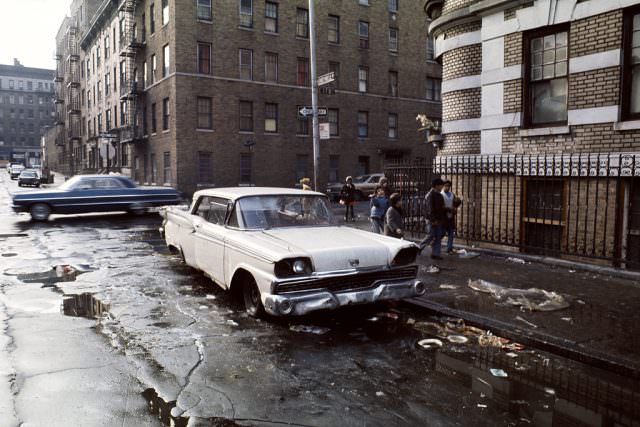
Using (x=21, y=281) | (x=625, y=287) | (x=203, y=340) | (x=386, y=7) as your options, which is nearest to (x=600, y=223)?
(x=625, y=287)

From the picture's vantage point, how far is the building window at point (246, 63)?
3095 centimetres

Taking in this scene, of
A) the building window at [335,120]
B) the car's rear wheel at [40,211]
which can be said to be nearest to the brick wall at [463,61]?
the car's rear wheel at [40,211]

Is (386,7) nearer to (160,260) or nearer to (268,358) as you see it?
(160,260)

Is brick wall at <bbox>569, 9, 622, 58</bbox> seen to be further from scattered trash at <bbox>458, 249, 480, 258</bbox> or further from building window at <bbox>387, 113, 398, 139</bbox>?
building window at <bbox>387, 113, 398, 139</bbox>

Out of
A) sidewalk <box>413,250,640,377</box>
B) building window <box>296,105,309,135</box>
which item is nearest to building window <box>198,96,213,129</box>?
building window <box>296,105,309,135</box>

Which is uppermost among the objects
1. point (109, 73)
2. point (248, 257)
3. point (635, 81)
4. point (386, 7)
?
point (386, 7)

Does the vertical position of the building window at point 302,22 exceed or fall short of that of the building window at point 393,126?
it exceeds it

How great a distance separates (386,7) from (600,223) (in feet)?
102

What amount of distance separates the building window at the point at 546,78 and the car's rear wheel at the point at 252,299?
265 inches

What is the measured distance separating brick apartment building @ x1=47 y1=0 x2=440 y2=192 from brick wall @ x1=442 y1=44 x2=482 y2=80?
1882cm

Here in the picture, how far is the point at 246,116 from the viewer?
31.4 meters

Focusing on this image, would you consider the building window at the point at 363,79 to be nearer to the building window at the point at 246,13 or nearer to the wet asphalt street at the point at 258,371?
the building window at the point at 246,13

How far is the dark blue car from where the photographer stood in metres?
17.5

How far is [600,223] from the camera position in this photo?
8.89m
